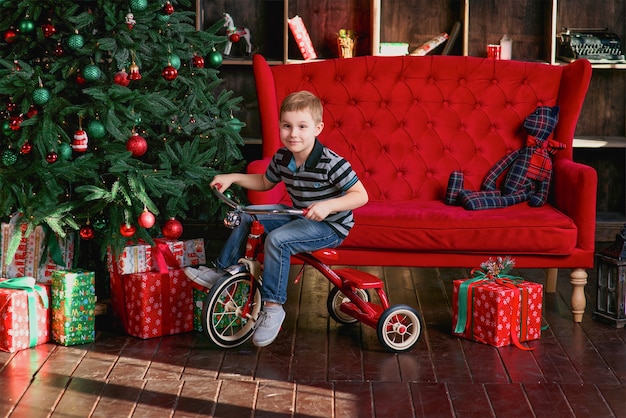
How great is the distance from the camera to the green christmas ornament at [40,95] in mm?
3584

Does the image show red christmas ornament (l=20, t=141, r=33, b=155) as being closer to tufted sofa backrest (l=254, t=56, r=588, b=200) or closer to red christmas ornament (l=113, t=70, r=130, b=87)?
red christmas ornament (l=113, t=70, r=130, b=87)

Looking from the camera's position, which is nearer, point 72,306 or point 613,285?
point 72,306

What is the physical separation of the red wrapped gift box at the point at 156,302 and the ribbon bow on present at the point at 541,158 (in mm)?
1595

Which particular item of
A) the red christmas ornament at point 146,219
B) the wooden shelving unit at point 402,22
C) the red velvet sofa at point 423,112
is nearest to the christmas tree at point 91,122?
the red christmas ornament at point 146,219

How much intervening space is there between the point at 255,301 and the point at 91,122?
907mm

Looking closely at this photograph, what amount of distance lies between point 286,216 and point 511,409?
113cm

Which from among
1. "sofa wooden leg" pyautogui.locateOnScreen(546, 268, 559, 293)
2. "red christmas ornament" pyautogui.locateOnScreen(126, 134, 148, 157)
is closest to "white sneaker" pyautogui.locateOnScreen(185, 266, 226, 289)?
"red christmas ornament" pyautogui.locateOnScreen(126, 134, 148, 157)

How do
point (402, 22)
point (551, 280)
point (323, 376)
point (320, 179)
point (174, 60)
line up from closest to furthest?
point (323, 376) → point (320, 179) → point (174, 60) → point (551, 280) → point (402, 22)

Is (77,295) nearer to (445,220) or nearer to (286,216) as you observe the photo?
(286,216)

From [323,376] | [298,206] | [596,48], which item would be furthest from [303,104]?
[596,48]

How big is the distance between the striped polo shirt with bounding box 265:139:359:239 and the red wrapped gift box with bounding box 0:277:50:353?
100 cm

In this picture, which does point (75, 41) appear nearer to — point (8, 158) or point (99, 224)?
point (8, 158)

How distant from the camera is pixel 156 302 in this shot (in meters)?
3.69

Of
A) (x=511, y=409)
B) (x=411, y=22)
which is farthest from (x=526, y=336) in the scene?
(x=411, y=22)
